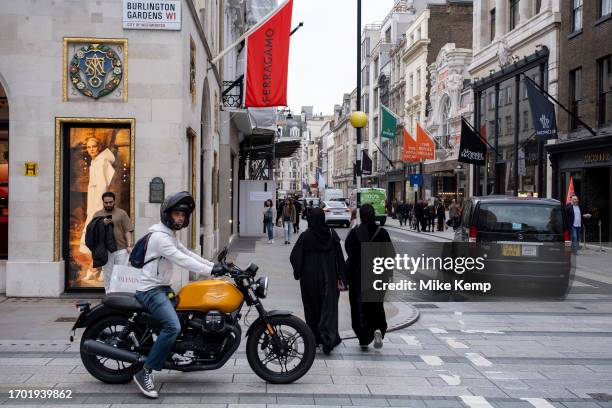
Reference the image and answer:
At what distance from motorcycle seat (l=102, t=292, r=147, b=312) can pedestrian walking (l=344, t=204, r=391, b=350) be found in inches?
111

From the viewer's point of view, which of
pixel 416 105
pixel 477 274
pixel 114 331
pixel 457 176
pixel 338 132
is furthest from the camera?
pixel 338 132

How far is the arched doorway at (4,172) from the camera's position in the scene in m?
12.5

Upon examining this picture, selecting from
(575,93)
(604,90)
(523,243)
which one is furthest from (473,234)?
(575,93)

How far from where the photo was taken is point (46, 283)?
11711 mm

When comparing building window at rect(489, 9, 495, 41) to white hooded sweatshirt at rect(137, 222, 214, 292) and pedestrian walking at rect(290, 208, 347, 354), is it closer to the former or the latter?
pedestrian walking at rect(290, 208, 347, 354)

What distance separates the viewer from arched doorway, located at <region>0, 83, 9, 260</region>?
41.0 feet

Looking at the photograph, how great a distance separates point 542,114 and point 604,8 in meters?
4.40

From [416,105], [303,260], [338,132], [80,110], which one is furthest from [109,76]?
[338,132]

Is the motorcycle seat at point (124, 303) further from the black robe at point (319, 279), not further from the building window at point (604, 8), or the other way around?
the building window at point (604, 8)

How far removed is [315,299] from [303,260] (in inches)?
17.9

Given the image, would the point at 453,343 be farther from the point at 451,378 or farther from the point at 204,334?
the point at 204,334

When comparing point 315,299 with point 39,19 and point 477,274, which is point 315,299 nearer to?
point 477,274

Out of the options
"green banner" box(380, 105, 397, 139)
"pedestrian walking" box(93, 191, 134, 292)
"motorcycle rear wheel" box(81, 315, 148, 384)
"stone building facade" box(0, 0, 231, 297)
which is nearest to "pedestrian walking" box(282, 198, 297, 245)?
"green banner" box(380, 105, 397, 139)

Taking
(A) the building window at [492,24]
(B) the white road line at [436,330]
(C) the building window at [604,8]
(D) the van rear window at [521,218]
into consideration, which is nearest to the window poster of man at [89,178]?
(B) the white road line at [436,330]
